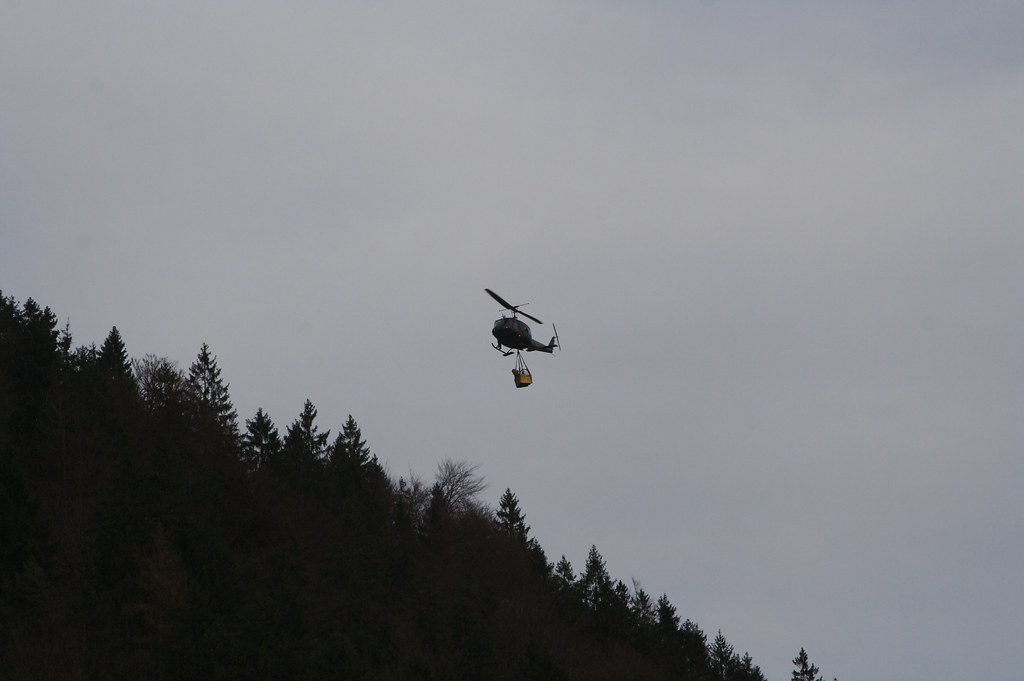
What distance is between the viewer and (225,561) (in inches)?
1971

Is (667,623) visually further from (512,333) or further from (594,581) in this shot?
(512,333)

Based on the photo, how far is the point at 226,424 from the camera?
7456 centimetres

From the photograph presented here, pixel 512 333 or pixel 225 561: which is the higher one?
pixel 512 333

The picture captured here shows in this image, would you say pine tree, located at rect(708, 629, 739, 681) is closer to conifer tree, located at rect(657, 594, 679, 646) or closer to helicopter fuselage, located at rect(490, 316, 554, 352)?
conifer tree, located at rect(657, 594, 679, 646)

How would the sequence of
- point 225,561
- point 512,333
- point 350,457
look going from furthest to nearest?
point 350,457
point 512,333
point 225,561

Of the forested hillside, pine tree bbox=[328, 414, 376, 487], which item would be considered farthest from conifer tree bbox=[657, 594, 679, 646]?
pine tree bbox=[328, 414, 376, 487]

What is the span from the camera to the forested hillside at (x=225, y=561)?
45.3 metres

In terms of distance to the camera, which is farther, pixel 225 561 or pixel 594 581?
pixel 594 581

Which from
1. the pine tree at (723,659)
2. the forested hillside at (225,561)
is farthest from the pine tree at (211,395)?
Result: the pine tree at (723,659)

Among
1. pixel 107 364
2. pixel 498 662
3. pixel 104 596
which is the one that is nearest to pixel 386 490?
pixel 107 364

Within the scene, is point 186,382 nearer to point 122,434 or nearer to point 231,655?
point 122,434

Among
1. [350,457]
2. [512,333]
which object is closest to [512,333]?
[512,333]

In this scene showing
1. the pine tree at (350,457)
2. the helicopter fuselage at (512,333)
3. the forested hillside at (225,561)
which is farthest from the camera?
the pine tree at (350,457)

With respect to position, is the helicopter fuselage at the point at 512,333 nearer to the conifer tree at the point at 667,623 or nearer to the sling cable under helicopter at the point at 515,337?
the sling cable under helicopter at the point at 515,337
